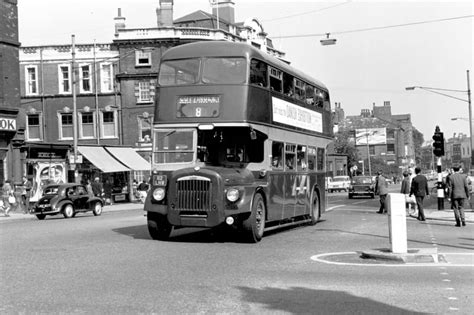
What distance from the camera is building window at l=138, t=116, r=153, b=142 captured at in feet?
160

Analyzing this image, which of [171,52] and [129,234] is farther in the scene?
[129,234]

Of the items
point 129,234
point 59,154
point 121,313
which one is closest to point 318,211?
point 129,234

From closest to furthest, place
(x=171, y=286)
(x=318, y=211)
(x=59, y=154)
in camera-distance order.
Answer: (x=171, y=286) < (x=318, y=211) < (x=59, y=154)

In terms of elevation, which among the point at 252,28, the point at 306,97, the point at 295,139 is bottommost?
the point at 295,139

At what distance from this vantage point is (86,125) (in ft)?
162

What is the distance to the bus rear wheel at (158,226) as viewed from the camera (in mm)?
14508

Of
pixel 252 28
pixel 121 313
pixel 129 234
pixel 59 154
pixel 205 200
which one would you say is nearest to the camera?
pixel 121 313

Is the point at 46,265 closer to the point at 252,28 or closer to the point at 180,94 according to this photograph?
the point at 180,94

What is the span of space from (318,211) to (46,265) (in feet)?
38.2

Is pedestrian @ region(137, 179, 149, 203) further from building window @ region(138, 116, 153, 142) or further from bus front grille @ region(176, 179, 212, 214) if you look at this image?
bus front grille @ region(176, 179, 212, 214)

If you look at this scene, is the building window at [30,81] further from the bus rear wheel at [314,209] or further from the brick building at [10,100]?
the bus rear wheel at [314,209]

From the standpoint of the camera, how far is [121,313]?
22.4ft

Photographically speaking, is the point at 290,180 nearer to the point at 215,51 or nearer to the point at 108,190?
the point at 215,51

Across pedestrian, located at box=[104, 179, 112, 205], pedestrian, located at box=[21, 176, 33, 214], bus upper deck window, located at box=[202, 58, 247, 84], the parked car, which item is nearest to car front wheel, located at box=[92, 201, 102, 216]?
pedestrian, located at box=[21, 176, 33, 214]
